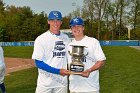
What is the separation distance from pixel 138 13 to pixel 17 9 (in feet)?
111

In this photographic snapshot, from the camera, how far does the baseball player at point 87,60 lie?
5516 millimetres

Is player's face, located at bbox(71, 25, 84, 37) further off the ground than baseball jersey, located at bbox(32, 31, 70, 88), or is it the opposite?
player's face, located at bbox(71, 25, 84, 37)

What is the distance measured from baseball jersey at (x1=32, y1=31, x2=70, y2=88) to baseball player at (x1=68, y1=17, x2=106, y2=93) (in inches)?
7.0

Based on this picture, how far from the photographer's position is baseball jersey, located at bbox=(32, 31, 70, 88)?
5.68 meters

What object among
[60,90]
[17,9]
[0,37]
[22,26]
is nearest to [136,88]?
[60,90]

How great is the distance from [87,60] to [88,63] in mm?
50

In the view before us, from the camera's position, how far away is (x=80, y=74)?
526 cm

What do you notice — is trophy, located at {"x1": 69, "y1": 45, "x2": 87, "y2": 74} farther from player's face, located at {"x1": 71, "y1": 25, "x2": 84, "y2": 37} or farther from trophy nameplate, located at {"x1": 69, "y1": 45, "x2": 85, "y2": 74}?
player's face, located at {"x1": 71, "y1": 25, "x2": 84, "y2": 37}

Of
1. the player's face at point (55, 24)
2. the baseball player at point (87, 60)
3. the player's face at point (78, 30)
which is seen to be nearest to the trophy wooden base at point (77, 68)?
the baseball player at point (87, 60)

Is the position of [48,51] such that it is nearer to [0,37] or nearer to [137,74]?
[137,74]

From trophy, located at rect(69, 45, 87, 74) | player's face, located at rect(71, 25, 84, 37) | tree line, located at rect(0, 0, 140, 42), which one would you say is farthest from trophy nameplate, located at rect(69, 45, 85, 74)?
tree line, located at rect(0, 0, 140, 42)

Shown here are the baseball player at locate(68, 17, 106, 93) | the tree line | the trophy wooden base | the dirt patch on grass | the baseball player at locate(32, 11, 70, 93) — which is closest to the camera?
the trophy wooden base

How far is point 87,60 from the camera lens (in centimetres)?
557

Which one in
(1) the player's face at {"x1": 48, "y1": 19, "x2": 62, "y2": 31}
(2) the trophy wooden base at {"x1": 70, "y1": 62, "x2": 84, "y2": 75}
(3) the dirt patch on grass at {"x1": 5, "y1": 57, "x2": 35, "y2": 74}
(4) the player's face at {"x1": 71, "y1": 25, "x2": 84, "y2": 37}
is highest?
(1) the player's face at {"x1": 48, "y1": 19, "x2": 62, "y2": 31}
